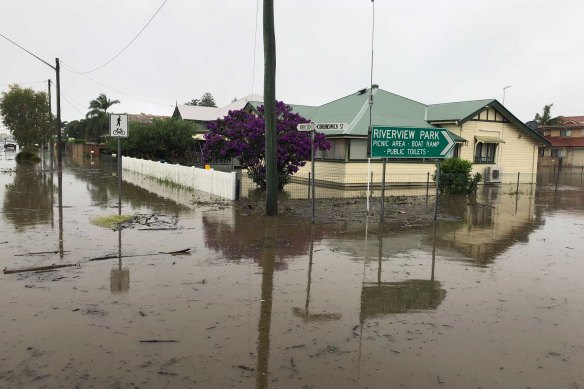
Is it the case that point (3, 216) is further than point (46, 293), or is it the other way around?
point (3, 216)

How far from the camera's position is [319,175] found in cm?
2598

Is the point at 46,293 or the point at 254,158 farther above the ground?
the point at 254,158

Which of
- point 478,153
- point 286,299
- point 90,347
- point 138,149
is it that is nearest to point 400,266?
point 286,299

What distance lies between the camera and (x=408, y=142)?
1320 cm

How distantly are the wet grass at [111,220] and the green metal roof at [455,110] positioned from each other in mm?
20176

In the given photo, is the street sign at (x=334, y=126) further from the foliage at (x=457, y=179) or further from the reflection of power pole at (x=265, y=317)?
the foliage at (x=457, y=179)

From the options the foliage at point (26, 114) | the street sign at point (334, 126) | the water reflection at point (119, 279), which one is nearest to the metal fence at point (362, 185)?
the street sign at point (334, 126)

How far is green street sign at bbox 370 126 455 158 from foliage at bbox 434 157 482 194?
25.4 ft

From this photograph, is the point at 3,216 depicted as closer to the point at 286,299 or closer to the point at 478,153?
the point at 286,299

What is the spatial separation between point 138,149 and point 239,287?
31043 mm

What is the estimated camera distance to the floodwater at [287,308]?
4.40 metres

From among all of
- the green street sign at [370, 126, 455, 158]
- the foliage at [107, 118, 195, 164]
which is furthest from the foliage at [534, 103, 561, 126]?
the green street sign at [370, 126, 455, 158]

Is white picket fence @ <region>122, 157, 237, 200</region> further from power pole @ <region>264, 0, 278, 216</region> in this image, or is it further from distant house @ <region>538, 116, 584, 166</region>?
distant house @ <region>538, 116, 584, 166</region>

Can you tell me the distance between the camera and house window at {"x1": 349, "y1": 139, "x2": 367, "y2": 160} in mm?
24453
